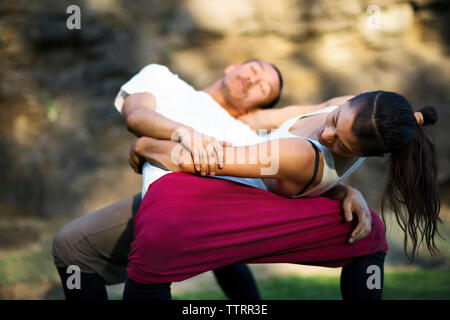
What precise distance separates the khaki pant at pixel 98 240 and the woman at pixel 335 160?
340mm

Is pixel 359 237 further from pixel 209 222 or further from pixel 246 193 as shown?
pixel 209 222

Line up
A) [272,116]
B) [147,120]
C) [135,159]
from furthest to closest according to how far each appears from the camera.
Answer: [272,116] → [135,159] → [147,120]

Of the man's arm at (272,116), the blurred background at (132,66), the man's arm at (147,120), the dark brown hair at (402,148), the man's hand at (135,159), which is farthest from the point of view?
the blurred background at (132,66)

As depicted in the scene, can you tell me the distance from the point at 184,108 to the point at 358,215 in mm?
731

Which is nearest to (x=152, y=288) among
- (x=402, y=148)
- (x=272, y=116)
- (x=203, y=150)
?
(x=203, y=150)

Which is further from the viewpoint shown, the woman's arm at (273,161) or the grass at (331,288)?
the grass at (331,288)

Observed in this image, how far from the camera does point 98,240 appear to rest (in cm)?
169

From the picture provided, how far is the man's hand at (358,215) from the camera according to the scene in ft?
4.85

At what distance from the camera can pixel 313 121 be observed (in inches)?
60.5

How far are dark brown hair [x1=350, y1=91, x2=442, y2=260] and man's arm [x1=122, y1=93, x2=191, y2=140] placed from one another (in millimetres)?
540

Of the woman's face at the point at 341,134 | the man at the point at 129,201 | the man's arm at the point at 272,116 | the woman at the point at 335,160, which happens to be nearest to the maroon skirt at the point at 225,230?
the woman at the point at 335,160

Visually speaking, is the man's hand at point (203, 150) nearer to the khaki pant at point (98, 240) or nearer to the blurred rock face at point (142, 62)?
the khaki pant at point (98, 240)

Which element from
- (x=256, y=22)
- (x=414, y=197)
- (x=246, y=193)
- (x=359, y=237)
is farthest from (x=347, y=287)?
(x=256, y=22)

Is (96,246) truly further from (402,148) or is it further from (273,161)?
(402,148)
